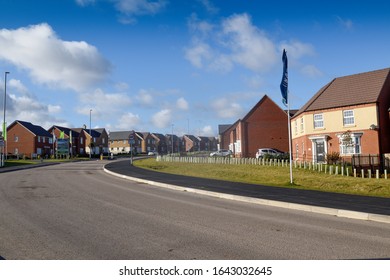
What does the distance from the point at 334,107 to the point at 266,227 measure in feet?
93.4

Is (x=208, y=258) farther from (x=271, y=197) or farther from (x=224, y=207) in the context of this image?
(x=271, y=197)

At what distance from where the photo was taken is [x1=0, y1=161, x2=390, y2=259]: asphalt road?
19.3 feet

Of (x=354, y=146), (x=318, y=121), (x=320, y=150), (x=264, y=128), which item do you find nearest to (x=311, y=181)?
(x=354, y=146)

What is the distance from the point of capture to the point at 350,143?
30.6 metres

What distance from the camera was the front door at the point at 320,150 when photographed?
3412 centimetres

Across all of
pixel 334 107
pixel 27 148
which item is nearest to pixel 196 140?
pixel 27 148

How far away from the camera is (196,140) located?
472 feet

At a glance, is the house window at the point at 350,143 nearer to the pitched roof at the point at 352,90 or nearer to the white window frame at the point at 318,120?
the white window frame at the point at 318,120

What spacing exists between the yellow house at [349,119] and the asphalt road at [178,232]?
2380 cm

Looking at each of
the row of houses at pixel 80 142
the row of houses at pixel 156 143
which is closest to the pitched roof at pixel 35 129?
the row of houses at pixel 80 142

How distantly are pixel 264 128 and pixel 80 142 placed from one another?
6198 cm

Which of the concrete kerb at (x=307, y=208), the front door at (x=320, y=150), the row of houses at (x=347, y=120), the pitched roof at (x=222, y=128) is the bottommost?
the concrete kerb at (x=307, y=208)

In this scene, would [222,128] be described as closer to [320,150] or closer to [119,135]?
[119,135]

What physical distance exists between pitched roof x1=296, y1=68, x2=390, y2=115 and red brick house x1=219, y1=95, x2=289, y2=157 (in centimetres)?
1296
